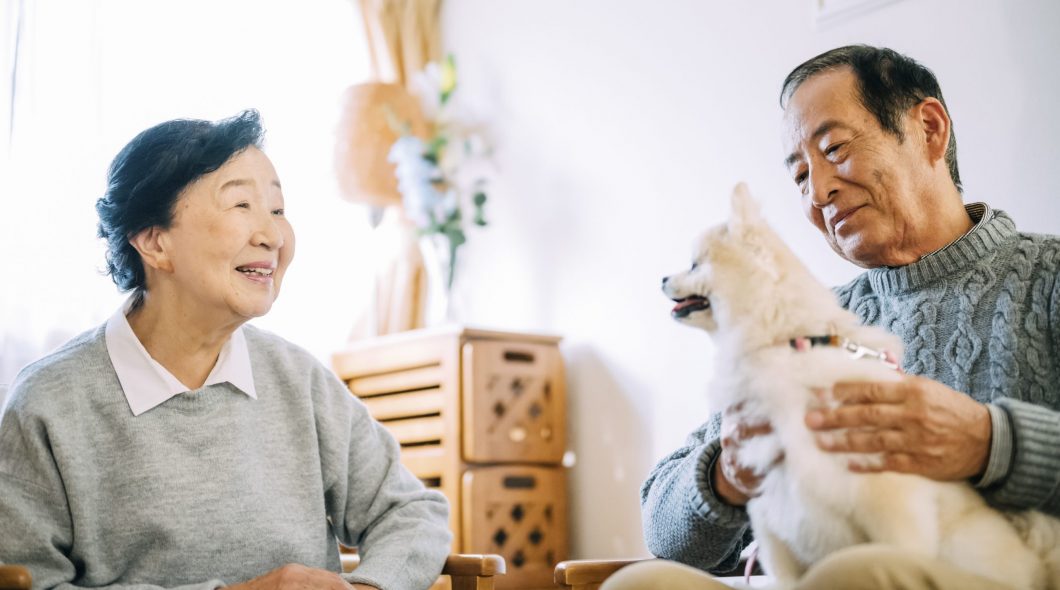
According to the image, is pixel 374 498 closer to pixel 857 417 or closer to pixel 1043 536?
pixel 857 417

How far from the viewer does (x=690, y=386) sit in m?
2.67

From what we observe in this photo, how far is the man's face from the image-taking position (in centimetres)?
140

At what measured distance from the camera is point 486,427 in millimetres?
2777

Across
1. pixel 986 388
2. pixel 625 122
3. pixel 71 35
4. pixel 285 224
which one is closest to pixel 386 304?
pixel 625 122

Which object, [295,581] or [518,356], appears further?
[518,356]

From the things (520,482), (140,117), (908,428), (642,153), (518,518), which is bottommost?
(518,518)

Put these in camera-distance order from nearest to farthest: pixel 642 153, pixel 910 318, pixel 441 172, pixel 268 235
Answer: pixel 910 318 → pixel 268 235 → pixel 642 153 → pixel 441 172

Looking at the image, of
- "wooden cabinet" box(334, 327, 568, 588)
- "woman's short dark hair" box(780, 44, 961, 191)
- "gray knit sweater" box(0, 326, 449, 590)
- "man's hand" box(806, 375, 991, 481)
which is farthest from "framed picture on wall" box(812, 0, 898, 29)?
"gray knit sweater" box(0, 326, 449, 590)

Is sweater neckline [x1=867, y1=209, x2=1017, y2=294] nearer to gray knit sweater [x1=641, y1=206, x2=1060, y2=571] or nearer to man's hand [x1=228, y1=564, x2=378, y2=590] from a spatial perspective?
gray knit sweater [x1=641, y1=206, x2=1060, y2=571]

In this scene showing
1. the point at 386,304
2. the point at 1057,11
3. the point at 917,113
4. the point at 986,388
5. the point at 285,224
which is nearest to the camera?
the point at 986,388

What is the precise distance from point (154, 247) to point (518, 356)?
5.25 ft

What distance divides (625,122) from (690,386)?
0.85 metres

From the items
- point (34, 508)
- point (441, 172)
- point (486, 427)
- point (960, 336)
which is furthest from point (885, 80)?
point (441, 172)

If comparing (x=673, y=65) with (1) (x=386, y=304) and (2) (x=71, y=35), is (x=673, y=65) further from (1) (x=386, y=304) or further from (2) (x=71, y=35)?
(2) (x=71, y=35)
